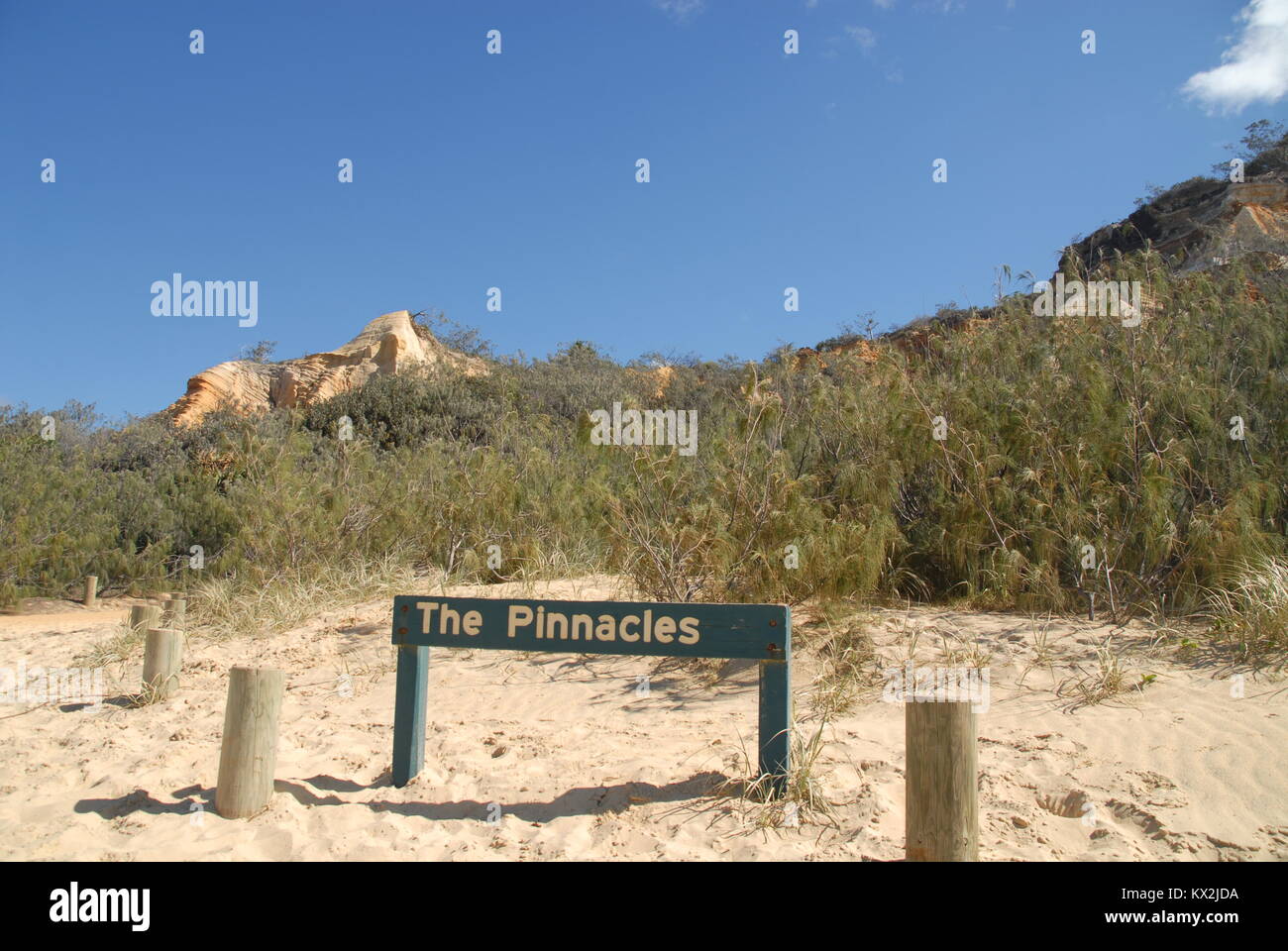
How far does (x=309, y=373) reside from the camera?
21.8 m

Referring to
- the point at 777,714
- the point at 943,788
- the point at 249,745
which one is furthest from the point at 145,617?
the point at 943,788

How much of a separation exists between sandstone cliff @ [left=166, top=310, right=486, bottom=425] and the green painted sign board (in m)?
17.7

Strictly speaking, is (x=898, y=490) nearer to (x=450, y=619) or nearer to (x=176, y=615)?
(x=450, y=619)

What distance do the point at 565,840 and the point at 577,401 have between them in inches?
673

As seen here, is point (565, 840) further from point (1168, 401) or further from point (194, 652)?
point (1168, 401)

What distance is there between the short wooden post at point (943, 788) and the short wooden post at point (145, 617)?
6586mm

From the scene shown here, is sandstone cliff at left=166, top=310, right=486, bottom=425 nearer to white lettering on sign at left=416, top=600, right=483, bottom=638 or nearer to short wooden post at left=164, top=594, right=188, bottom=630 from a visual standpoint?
short wooden post at left=164, top=594, right=188, bottom=630

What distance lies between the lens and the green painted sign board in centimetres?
361

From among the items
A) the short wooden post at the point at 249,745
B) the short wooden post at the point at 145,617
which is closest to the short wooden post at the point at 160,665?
the short wooden post at the point at 145,617

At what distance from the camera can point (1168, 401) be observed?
7.05 m

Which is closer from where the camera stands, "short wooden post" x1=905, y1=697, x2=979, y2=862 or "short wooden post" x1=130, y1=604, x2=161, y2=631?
"short wooden post" x1=905, y1=697, x2=979, y2=862

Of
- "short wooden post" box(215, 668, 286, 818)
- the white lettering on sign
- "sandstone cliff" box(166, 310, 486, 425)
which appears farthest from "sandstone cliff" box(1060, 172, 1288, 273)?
"sandstone cliff" box(166, 310, 486, 425)

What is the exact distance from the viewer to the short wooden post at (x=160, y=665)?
5707mm

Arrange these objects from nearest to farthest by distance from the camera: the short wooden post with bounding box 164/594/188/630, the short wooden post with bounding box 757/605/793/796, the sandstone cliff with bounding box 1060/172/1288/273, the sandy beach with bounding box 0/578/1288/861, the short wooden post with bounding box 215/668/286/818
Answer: the sandy beach with bounding box 0/578/1288/861 → the short wooden post with bounding box 757/605/793/796 → the short wooden post with bounding box 215/668/286/818 → the short wooden post with bounding box 164/594/188/630 → the sandstone cliff with bounding box 1060/172/1288/273
